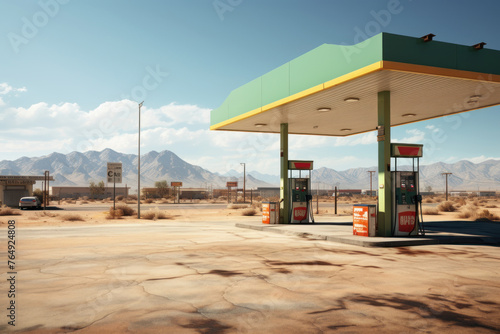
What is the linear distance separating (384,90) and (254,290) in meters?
10.7

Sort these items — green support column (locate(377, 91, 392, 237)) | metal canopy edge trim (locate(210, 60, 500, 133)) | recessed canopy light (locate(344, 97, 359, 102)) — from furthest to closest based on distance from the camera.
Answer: recessed canopy light (locate(344, 97, 359, 102)), green support column (locate(377, 91, 392, 237)), metal canopy edge trim (locate(210, 60, 500, 133))

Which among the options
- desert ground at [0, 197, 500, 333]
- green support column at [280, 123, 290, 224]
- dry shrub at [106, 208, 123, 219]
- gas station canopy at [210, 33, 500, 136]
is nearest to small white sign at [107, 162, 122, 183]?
dry shrub at [106, 208, 123, 219]

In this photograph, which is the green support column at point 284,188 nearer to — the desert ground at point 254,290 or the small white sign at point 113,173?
the desert ground at point 254,290

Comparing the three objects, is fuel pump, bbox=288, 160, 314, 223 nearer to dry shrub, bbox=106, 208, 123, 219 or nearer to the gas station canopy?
the gas station canopy

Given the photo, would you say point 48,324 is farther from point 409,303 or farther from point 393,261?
point 393,261

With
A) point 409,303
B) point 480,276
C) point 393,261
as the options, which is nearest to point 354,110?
point 393,261

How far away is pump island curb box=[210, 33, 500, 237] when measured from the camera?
12750mm

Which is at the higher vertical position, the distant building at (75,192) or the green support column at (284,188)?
the green support column at (284,188)

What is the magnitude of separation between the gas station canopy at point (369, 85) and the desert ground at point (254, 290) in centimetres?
553

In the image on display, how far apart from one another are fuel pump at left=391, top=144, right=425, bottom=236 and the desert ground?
7.68 ft

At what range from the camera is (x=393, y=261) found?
1052 centimetres

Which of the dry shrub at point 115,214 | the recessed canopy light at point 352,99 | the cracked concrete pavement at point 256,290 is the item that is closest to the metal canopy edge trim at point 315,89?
the recessed canopy light at point 352,99

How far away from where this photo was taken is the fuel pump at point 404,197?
49.6ft

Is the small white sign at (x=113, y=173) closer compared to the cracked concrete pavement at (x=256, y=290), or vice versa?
the cracked concrete pavement at (x=256, y=290)
